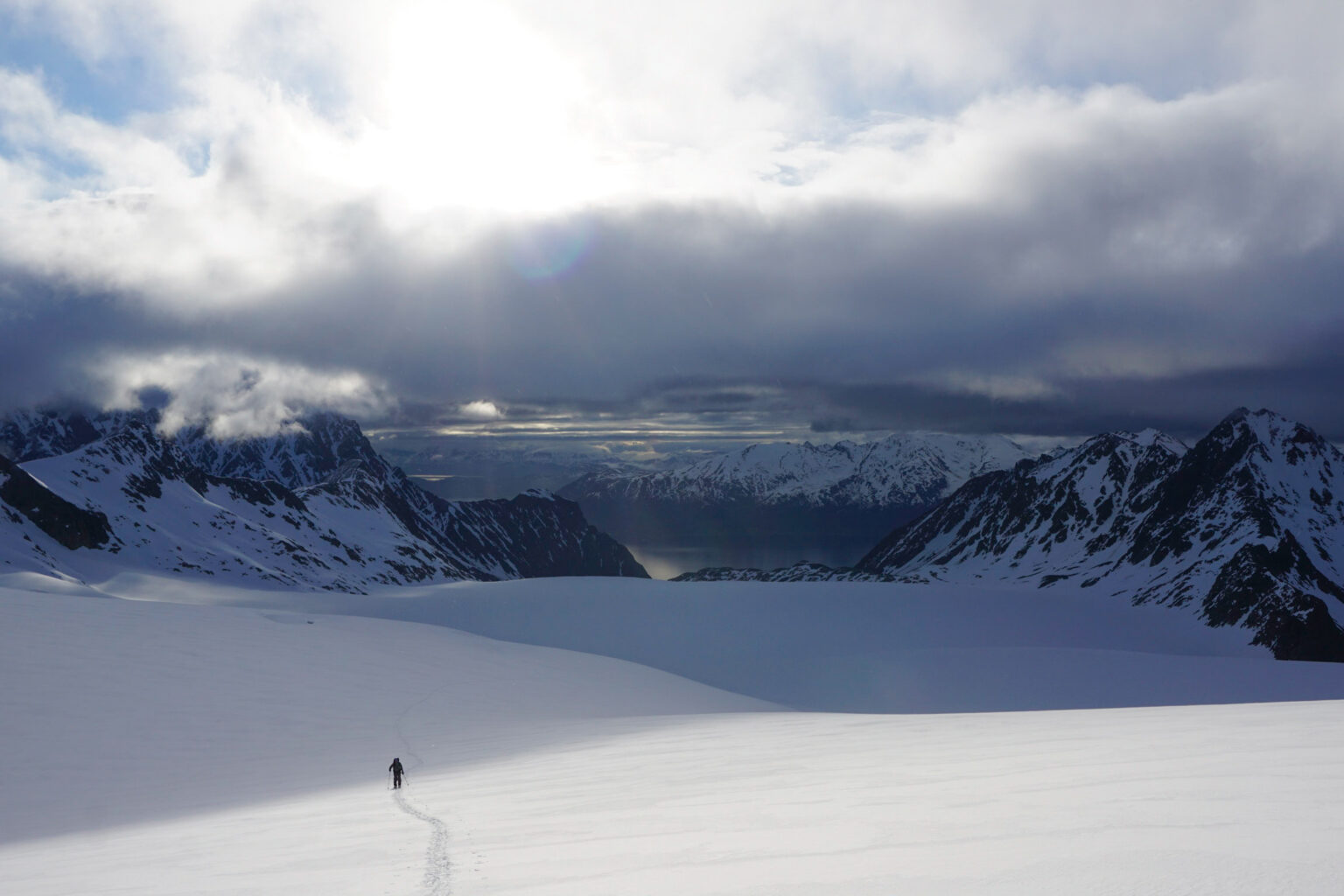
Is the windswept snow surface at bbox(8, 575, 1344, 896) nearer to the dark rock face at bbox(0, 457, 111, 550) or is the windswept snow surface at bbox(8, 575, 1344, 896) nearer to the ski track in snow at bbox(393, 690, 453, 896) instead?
the ski track in snow at bbox(393, 690, 453, 896)

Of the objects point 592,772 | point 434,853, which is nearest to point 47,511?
point 592,772

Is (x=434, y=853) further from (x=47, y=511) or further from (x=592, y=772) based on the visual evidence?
(x=47, y=511)

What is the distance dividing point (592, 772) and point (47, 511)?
168248mm

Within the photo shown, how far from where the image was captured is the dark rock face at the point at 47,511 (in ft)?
460

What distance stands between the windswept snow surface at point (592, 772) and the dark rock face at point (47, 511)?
442 feet

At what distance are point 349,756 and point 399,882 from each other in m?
13.7

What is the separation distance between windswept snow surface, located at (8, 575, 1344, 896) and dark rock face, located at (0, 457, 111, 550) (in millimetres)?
134772

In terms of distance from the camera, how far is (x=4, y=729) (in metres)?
19.4

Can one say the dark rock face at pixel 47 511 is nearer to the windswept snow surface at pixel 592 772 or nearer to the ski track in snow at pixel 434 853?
the windswept snow surface at pixel 592 772

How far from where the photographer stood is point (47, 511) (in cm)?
14338

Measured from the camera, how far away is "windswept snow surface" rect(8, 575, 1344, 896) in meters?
6.39

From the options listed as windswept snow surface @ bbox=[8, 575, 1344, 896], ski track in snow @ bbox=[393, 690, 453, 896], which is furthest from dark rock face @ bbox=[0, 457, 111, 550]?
ski track in snow @ bbox=[393, 690, 453, 896]

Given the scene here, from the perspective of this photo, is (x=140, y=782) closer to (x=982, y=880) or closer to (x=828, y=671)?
(x=982, y=880)

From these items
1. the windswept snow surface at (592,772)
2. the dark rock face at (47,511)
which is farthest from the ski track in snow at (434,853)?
the dark rock face at (47,511)
